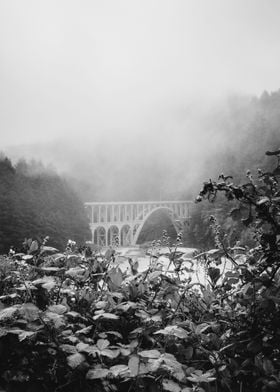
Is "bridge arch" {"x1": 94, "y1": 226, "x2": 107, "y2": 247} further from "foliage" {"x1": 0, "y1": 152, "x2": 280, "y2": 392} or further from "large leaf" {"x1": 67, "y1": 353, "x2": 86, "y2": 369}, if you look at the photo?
"large leaf" {"x1": 67, "y1": 353, "x2": 86, "y2": 369}

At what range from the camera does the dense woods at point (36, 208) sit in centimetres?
2586

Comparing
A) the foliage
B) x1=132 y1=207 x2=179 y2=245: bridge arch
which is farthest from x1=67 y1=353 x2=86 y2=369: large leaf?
x1=132 y1=207 x2=179 y2=245: bridge arch

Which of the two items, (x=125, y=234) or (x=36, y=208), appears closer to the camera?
(x=36, y=208)

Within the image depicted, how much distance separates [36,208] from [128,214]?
20378 millimetres

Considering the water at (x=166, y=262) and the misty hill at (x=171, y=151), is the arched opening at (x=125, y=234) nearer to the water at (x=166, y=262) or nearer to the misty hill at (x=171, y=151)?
the misty hill at (x=171, y=151)

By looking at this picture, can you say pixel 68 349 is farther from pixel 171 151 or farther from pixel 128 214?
pixel 171 151

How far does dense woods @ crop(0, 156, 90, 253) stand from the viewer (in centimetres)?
2586

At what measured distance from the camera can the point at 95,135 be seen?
76.7 meters

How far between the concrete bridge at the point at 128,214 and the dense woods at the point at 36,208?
9.24 m

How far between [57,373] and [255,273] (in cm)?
85

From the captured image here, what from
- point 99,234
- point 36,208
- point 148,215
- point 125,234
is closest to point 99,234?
point 99,234

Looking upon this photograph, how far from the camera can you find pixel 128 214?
47.2 m

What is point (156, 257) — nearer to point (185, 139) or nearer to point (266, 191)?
point (266, 191)

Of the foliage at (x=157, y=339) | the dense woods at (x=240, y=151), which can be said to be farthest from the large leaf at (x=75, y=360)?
the dense woods at (x=240, y=151)
